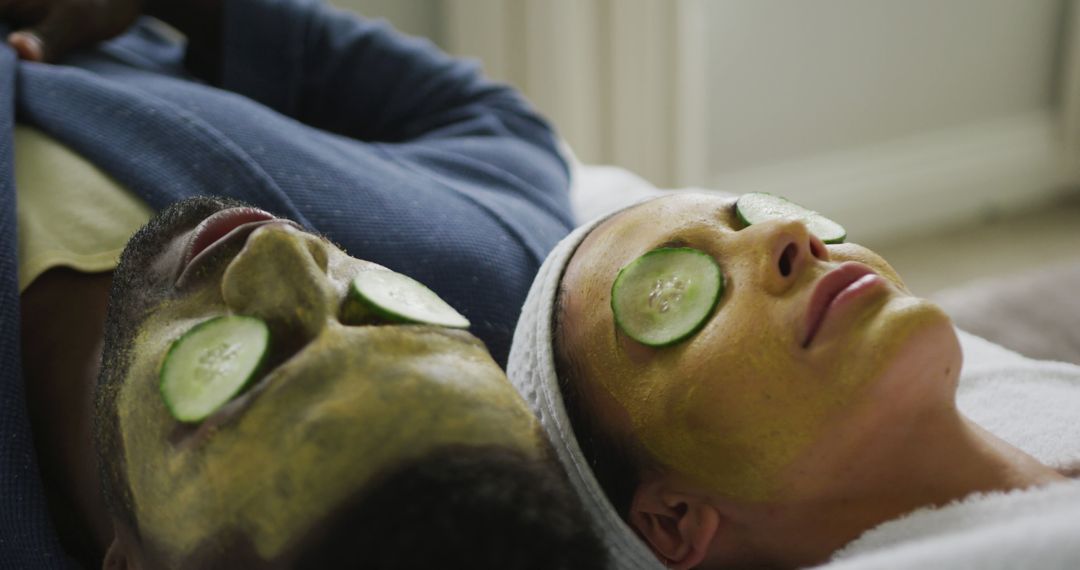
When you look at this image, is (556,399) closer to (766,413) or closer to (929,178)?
(766,413)

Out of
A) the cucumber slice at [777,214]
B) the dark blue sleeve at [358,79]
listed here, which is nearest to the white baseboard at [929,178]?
the dark blue sleeve at [358,79]

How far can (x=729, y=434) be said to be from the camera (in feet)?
2.34

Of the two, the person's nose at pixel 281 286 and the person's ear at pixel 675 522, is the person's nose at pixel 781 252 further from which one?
the person's nose at pixel 281 286

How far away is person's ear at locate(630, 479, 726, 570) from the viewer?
0.74m

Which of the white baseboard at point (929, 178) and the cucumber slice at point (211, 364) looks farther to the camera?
the white baseboard at point (929, 178)

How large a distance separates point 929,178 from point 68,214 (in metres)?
2.41

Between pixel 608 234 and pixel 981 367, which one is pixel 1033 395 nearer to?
pixel 981 367

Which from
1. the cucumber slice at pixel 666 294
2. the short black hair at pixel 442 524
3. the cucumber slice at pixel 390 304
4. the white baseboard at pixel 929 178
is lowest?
the white baseboard at pixel 929 178

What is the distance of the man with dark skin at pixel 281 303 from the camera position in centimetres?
57

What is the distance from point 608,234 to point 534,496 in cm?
30

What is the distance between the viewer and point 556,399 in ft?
2.53

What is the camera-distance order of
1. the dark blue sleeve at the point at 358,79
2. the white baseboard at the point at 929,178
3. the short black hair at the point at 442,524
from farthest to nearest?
the white baseboard at the point at 929,178 → the dark blue sleeve at the point at 358,79 → the short black hair at the point at 442,524

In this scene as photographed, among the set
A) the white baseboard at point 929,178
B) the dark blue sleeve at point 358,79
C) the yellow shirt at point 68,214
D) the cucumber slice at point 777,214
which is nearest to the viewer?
the cucumber slice at point 777,214

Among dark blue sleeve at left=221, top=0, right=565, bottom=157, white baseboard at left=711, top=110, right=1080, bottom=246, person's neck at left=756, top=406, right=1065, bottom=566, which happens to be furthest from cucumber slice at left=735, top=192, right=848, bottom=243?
white baseboard at left=711, top=110, right=1080, bottom=246
